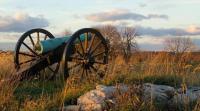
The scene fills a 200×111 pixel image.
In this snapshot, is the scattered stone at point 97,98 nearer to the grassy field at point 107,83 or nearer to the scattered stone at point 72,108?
Answer: the scattered stone at point 72,108

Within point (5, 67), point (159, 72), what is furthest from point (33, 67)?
point (159, 72)

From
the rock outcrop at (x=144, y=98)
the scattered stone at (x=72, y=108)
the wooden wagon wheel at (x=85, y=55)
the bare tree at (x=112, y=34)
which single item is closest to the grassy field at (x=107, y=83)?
the scattered stone at (x=72, y=108)

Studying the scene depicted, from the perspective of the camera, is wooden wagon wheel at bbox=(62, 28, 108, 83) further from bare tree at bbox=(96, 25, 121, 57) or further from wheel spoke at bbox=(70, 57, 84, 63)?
bare tree at bbox=(96, 25, 121, 57)

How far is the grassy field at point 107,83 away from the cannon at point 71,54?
45 cm

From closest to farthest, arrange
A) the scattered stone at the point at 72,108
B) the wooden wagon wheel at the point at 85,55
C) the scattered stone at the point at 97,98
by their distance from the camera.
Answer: the scattered stone at the point at 97,98
the scattered stone at the point at 72,108
the wooden wagon wheel at the point at 85,55

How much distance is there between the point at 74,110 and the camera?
9.73m

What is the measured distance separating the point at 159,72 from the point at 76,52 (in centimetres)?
236

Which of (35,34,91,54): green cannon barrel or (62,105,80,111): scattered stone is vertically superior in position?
(35,34,91,54): green cannon barrel

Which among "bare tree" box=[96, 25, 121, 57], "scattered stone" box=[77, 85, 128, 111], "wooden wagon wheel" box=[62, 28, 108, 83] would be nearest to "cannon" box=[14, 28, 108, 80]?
"wooden wagon wheel" box=[62, 28, 108, 83]

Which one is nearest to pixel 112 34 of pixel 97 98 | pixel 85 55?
pixel 85 55

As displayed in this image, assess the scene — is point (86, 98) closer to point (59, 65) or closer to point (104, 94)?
point (104, 94)

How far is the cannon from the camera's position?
46.4 ft

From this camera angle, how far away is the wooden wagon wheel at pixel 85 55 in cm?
1369

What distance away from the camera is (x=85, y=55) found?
14.6 metres
